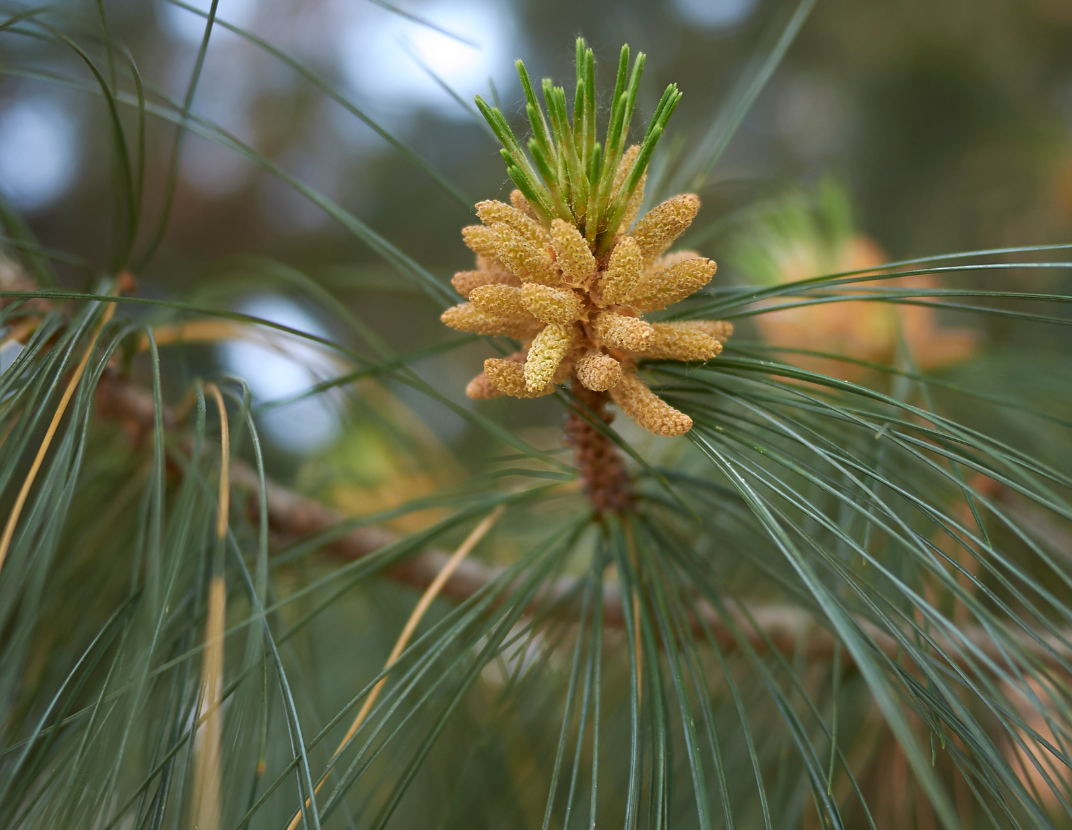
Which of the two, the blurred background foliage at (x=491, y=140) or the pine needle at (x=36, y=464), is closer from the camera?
the pine needle at (x=36, y=464)

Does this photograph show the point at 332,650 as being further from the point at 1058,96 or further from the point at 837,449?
the point at 1058,96

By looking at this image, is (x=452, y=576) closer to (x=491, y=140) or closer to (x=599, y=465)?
(x=599, y=465)

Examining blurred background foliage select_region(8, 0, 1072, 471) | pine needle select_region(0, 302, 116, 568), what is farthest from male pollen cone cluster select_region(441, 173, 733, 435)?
blurred background foliage select_region(8, 0, 1072, 471)

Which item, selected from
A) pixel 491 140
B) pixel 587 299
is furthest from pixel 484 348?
pixel 587 299

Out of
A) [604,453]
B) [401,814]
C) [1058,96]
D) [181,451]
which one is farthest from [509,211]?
[1058,96]

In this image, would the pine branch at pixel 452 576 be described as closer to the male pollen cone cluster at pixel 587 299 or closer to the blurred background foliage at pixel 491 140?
the male pollen cone cluster at pixel 587 299

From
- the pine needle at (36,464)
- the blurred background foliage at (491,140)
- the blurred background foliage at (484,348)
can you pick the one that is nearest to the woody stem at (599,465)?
the blurred background foliage at (484,348)
